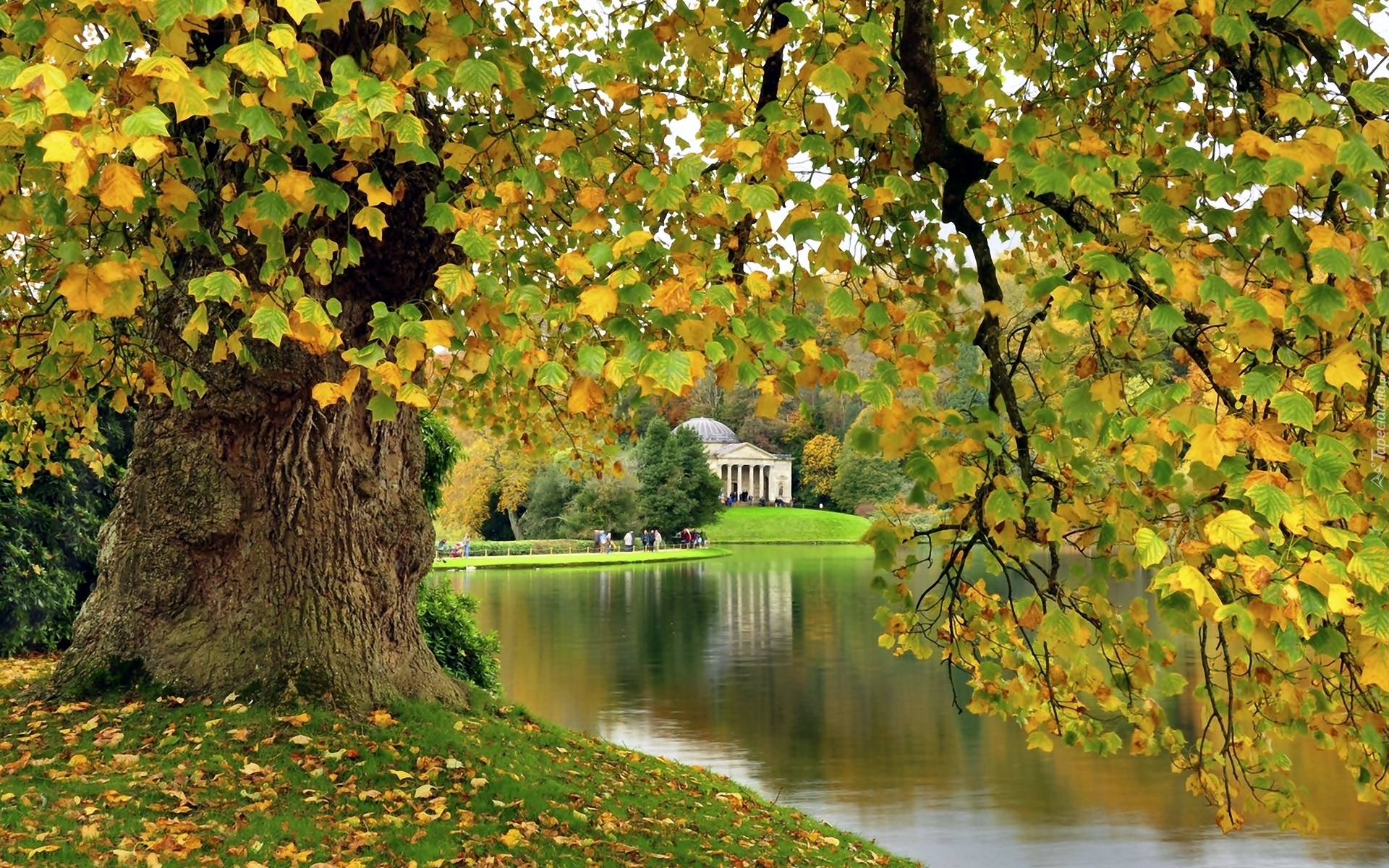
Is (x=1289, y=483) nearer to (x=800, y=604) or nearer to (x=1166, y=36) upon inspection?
(x=1166, y=36)

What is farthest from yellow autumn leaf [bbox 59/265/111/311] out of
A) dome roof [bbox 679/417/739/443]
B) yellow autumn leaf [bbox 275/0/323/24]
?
dome roof [bbox 679/417/739/443]

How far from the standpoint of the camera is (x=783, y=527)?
213 feet

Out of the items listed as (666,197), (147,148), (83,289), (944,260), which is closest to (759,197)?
(666,197)

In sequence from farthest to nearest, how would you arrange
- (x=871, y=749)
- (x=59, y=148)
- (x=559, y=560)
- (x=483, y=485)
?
(x=483, y=485) → (x=559, y=560) → (x=871, y=749) → (x=59, y=148)

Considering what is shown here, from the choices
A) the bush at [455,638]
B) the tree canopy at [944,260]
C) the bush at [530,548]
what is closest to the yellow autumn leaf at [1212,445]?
the tree canopy at [944,260]

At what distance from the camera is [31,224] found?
482 centimetres

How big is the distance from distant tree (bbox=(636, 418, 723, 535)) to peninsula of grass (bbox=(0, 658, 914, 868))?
139 ft

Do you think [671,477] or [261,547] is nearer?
[261,547]

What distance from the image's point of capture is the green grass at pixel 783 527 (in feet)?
206

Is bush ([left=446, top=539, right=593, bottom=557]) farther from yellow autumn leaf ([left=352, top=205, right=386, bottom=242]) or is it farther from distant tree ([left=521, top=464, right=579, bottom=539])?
yellow autumn leaf ([left=352, top=205, right=386, bottom=242])

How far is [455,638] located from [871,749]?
178 inches

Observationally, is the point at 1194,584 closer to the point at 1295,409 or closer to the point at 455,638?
the point at 1295,409

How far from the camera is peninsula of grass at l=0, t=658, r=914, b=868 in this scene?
17.3 ft

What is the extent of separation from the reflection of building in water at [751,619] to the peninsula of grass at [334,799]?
9.81 metres
